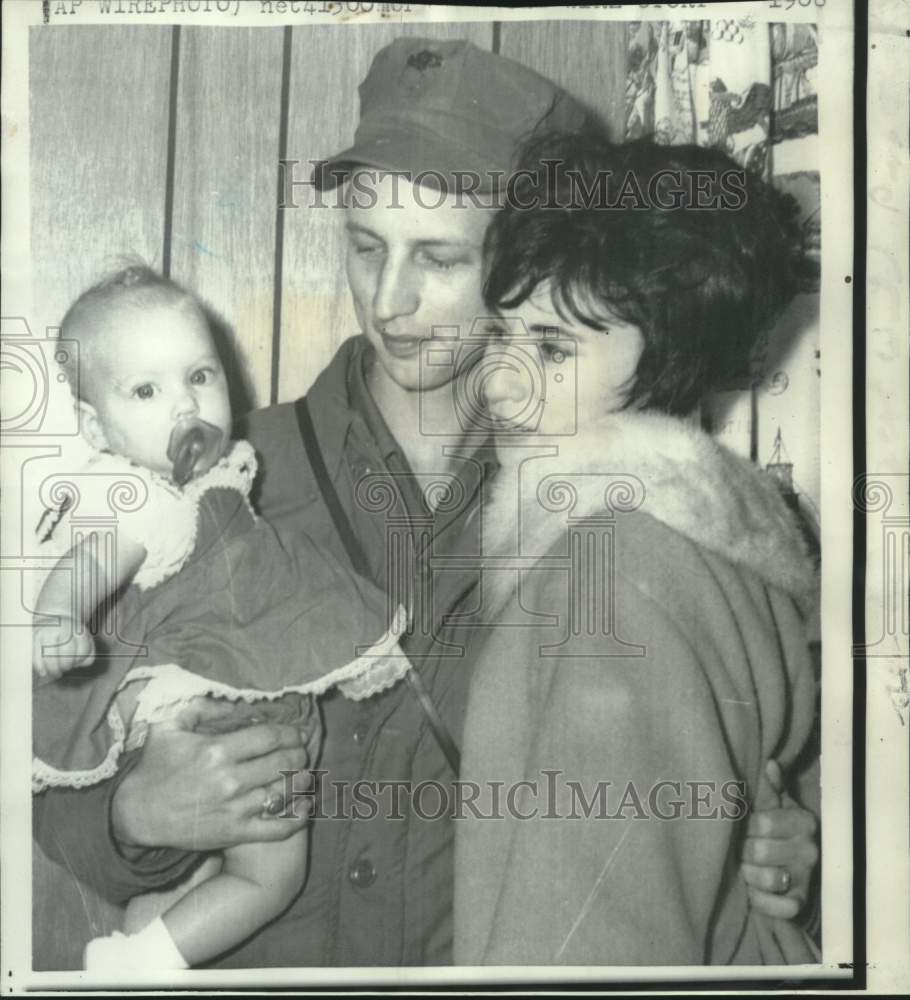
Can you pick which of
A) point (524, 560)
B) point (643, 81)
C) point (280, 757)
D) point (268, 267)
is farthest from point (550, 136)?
point (280, 757)

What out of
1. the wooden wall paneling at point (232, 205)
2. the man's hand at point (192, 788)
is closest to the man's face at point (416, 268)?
the wooden wall paneling at point (232, 205)

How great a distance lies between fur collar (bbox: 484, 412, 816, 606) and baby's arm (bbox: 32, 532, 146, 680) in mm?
382

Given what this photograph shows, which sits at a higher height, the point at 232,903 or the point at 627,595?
the point at 627,595

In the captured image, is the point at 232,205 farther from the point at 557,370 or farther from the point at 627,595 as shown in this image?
the point at 627,595

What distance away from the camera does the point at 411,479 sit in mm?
1211

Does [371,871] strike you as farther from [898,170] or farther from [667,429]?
[898,170]

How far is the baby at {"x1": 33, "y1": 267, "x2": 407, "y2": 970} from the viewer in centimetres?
119

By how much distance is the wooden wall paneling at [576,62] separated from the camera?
1.22 meters

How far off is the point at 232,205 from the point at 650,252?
17.5 inches

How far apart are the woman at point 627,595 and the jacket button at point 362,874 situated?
0.09 metres

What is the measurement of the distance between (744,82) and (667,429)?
0.38 m

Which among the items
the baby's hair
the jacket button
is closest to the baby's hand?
the baby's hair

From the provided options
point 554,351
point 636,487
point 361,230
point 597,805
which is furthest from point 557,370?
point 597,805

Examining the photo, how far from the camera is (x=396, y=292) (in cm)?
121
